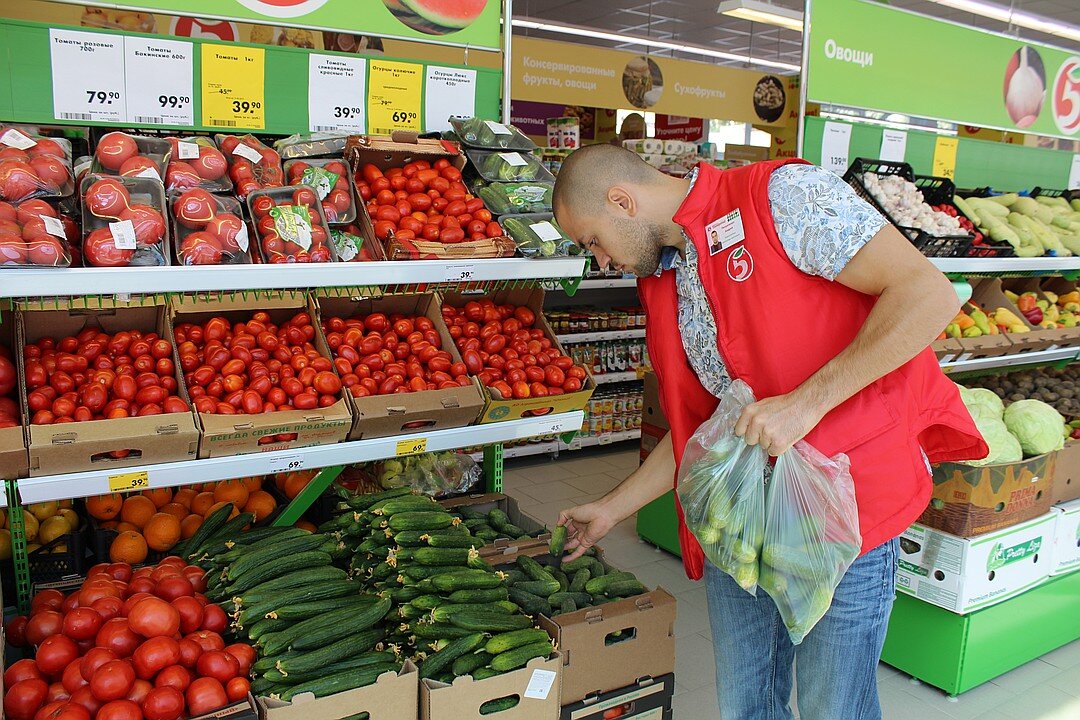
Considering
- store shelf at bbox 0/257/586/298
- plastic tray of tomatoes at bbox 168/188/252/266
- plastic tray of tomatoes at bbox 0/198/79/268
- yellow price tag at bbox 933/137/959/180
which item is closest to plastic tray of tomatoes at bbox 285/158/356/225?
plastic tray of tomatoes at bbox 168/188/252/266

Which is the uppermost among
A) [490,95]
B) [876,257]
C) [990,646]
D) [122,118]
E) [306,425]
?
[490,95]

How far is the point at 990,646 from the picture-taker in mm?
3406

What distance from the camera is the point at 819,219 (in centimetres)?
169

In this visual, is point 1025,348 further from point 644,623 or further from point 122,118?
point 122,118

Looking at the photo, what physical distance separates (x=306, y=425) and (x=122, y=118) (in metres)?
1.35

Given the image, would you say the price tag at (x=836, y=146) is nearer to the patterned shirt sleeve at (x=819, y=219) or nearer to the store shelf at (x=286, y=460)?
the store shelf at (x=286, y=460)

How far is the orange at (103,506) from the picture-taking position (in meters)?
2.86

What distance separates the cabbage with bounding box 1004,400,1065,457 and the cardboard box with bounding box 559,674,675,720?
80.7 inches

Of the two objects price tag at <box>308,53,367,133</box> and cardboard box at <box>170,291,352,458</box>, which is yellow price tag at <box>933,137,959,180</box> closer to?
price tag at <box>308,53,367,133</box>

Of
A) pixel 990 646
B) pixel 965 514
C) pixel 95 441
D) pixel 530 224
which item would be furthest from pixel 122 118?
pixel 990 646

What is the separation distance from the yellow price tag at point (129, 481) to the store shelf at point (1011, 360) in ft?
12.2

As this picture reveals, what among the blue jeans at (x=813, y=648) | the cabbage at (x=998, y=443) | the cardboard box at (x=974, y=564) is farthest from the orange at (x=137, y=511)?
the cabbage at (x=998, y=443)

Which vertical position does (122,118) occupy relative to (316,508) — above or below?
above

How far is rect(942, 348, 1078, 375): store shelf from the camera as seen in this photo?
436cm
